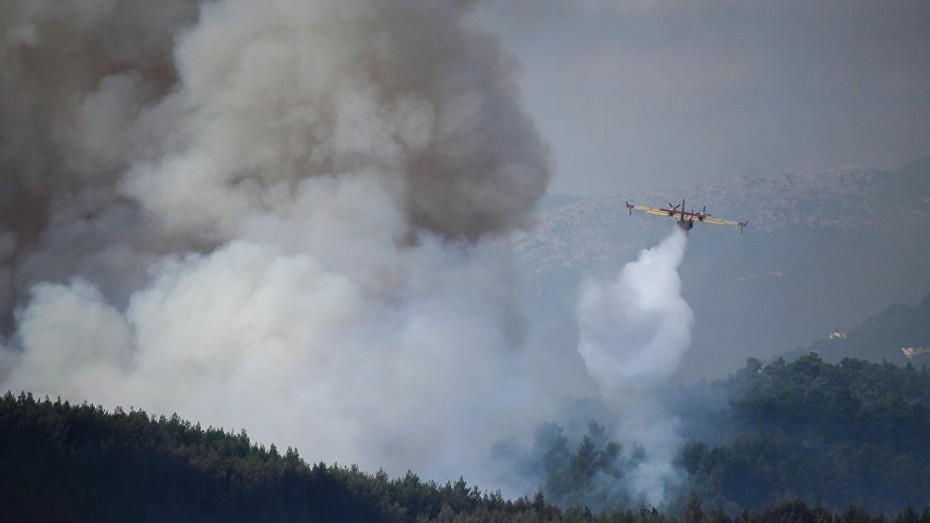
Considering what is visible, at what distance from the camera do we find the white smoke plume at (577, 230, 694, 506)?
70.1 metres

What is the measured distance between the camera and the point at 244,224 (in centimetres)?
5838

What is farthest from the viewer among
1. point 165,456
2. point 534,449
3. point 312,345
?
point 534,449

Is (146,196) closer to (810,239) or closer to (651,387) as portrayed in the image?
(651,387)

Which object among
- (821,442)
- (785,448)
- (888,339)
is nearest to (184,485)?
(785,448)

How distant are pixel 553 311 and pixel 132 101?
112m

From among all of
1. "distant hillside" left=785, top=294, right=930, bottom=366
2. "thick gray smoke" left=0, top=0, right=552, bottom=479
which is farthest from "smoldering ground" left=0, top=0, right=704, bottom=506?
"distant hillside" left=785, top=294, right=930, bottom=366

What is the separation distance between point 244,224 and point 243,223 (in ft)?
0.16

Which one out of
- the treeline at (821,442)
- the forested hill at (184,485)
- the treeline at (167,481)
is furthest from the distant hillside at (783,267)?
the treeline at (167,481)

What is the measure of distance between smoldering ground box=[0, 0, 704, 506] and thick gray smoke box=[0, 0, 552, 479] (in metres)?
0.08

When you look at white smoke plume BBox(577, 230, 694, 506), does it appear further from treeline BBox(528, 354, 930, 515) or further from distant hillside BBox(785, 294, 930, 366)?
distant hillside BBox(785, 294, 930, 366)

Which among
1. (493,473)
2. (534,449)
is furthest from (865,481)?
(493,473)

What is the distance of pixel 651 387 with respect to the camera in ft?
258

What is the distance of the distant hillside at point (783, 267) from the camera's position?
556 ft

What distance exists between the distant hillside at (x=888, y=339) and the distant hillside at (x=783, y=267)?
29.4ft
